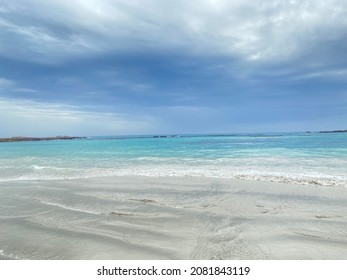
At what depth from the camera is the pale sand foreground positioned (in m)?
4.92

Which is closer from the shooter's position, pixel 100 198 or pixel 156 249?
pixel 156 249

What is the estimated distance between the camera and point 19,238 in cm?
566

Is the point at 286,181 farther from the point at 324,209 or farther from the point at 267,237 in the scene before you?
the point at 267,237

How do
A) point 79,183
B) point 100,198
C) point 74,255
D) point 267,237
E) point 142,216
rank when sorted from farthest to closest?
point 79,183
point 100,198
point 142,216
point 267,237
point 74,255

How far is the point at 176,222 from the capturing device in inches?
263

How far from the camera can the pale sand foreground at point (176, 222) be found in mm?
4922

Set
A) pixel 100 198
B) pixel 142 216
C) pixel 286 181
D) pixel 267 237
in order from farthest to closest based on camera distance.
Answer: pixel 286 181
pixel 100 198
pixel 142 216
pixel 267 237

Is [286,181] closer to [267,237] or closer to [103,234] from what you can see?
[267,237]

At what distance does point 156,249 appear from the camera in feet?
16.3
